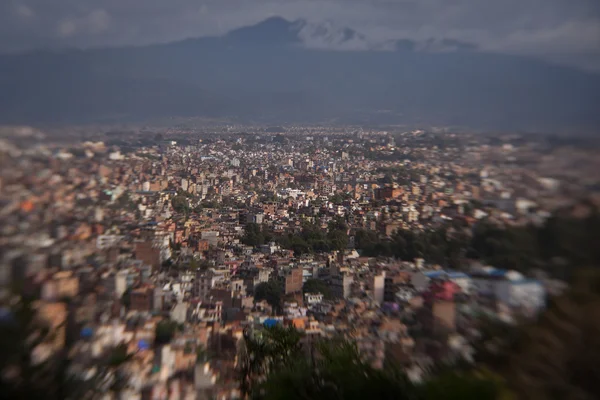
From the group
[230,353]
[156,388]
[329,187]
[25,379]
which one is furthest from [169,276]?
[329,187]

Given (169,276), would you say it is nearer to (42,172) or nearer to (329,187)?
(42,172)

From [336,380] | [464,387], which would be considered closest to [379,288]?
[336,380]

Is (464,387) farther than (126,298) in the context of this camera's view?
No

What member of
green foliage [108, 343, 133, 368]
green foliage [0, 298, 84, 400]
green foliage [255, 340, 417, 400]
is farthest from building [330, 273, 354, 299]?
green foliage [0, 298, 84, 400]

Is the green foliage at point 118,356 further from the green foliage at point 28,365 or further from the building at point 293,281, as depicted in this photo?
the building at point 293,281

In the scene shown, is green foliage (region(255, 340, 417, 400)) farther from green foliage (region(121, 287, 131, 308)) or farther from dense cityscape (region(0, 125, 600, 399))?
green foliage (region(121, 287, 131, 308))

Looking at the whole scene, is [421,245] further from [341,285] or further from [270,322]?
[270,322]

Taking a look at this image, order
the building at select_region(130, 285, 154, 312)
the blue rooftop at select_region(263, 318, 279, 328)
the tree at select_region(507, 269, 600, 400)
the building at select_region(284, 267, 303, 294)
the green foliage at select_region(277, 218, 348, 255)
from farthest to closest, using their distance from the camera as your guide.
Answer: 1. the green foliage at select_region(277, 218, 348, 255)
2. the building at select_region(284, 267, 303, 294)
3. the blue rooftop at select_region(263, 318, 279, 328)
4. the building at select_region(130, 285, 154, 312)
5. the tree at select_region(507, 269, 600, 400)
